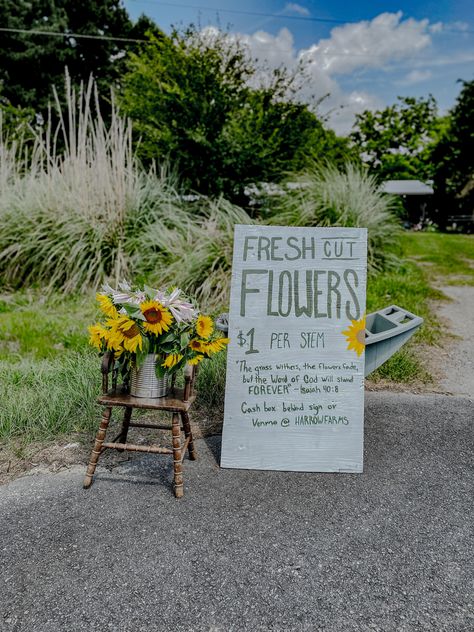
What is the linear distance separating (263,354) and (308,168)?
6081 mm

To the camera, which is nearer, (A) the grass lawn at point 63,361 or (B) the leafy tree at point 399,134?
(A) the grass lawn at point 63,361

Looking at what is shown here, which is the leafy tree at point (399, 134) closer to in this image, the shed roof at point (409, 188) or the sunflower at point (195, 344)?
the shed roof at point (409, 188)

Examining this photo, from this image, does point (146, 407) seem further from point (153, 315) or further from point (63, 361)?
point (63, 361)

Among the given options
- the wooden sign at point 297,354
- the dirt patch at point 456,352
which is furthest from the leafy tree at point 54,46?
the wooden sign at point 297,354

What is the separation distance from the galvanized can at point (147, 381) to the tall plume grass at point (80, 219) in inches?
153

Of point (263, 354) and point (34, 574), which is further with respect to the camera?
point (263, 354)

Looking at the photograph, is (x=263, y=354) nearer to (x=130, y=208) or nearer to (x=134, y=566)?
(x=134, y=566)

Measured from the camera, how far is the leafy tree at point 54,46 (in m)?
26.4

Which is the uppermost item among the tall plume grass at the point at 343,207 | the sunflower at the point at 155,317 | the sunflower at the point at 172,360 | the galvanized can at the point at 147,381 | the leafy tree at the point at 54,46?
the leafy tree at the point at 54,46

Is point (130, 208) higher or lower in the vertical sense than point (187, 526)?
higher

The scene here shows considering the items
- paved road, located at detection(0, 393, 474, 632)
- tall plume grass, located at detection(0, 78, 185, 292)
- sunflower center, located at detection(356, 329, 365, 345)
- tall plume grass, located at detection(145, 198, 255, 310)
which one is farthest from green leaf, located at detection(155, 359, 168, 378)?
tall plume grass, located at detection(0, 78, 185, 292)

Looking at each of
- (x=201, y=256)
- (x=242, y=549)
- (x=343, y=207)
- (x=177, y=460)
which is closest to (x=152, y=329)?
(x=177, y=460)

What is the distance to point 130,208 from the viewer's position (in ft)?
21.7

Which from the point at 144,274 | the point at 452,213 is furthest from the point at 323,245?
the point at 452,213
